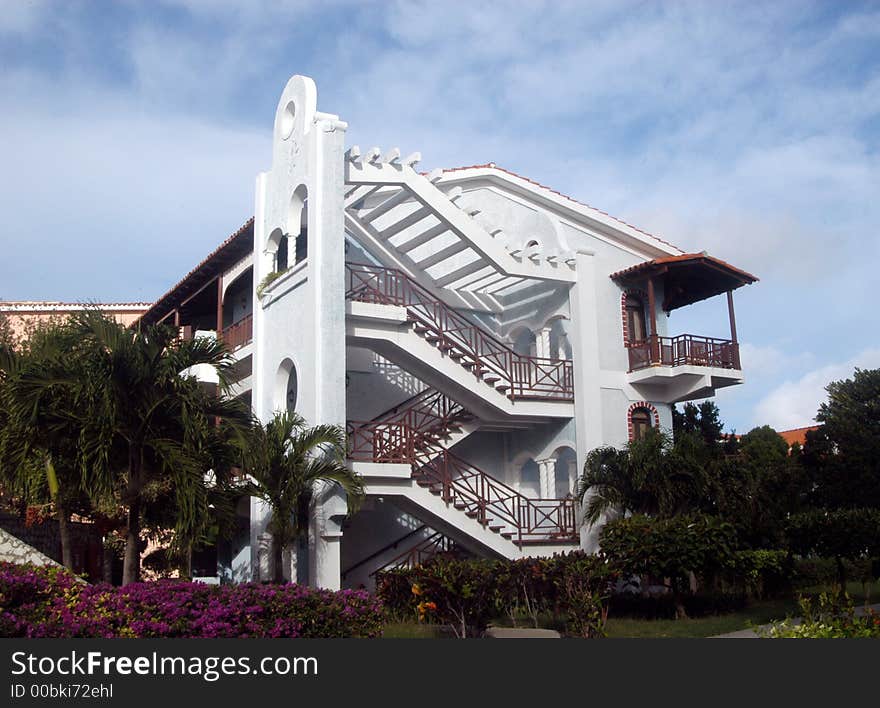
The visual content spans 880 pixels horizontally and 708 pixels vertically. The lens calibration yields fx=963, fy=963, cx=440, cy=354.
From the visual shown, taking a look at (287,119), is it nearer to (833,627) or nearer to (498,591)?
(498,591)

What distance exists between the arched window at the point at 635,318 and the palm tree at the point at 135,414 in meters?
12.1

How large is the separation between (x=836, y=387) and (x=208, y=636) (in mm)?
23444

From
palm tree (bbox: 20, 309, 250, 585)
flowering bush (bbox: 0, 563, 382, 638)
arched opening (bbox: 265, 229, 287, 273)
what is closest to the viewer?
flowering bush (bbox: 0, 563, 382, 638)

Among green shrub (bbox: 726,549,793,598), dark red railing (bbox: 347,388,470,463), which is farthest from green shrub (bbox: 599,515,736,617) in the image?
dark red railing (bbox: 347,388,470,463)

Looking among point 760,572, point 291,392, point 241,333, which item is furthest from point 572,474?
point 241,333

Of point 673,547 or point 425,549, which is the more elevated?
point 425,549

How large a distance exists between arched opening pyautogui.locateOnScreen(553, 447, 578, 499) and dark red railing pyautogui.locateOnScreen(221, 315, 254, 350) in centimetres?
812

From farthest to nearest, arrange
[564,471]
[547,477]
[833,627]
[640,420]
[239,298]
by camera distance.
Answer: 1. [239,298]
2. [564,471]
3. [547,477]
4. [640,420]
5. [833,627]

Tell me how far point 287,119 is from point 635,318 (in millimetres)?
9726

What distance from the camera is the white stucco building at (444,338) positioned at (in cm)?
1945

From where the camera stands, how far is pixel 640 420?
76.8 ft

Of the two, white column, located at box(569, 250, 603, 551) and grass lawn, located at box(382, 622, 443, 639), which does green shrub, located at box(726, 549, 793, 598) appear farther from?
grass lawn, located at box(382, 622, 443, 639)

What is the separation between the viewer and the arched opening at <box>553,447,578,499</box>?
78.4 feet

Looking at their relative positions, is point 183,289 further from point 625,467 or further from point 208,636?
point 208,636
